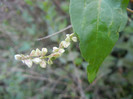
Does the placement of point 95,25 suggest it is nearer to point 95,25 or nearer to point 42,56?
point 95,25

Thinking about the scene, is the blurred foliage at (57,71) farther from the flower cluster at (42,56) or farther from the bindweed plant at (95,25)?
the bindweed plant at (95,25)

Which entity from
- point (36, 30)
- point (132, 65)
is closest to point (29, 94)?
point (36, 30)

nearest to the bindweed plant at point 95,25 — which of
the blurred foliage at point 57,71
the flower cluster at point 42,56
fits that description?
the flower cluster at point 42,56

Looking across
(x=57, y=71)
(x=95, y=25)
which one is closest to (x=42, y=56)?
(x=95, y=25)

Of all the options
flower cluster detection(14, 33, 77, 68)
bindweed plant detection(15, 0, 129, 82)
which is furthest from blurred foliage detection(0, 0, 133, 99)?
bindweed plant detection(15, 0, 129, 82)

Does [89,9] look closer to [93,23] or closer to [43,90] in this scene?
[93,23]

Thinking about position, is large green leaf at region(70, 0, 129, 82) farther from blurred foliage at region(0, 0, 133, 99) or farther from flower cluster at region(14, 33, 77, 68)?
blurred foliage at region(0, 0, 133, 99)
